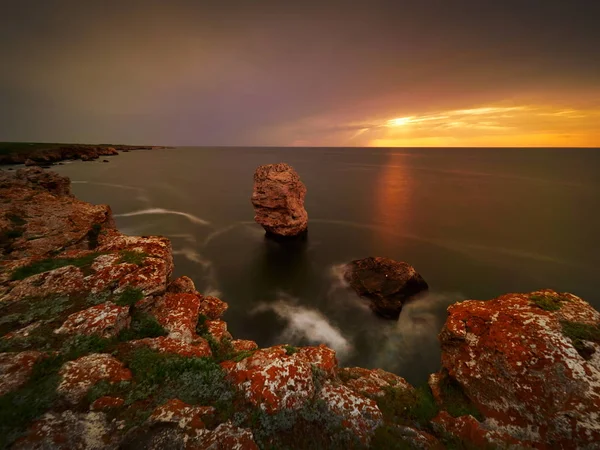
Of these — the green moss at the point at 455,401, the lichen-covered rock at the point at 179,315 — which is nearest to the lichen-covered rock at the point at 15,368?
the lichen-covered rock at the point at 179,315

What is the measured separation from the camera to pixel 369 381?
7422 mm

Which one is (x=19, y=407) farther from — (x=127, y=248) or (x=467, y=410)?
(x=467, y=410)

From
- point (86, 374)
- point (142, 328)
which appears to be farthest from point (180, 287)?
point (86, 374)

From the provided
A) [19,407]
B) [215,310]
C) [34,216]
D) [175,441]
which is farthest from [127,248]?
[175,441]

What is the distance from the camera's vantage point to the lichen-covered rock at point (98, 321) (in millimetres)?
6609

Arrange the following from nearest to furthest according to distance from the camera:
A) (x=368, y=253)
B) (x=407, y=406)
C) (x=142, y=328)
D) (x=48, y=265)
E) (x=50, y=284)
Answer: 1. (x=407, y=406)
2. (x=142, y=328)
3. (x=50, y=284)
4. (x=48, y=265)
5. (x=368, y=253)

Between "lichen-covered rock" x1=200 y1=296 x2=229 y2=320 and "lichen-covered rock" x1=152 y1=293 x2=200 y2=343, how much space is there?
118 centimetres

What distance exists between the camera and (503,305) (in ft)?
25.5

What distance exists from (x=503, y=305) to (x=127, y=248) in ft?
45.0

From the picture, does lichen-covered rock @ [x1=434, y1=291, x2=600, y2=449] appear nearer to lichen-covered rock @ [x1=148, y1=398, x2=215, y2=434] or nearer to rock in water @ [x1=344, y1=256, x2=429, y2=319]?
lichen-covered rock @ [x1=148, y1=398, x2=215, y2=434]

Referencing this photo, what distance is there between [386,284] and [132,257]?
16273 millimetres

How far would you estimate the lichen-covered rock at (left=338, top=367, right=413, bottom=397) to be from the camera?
6.93 metres

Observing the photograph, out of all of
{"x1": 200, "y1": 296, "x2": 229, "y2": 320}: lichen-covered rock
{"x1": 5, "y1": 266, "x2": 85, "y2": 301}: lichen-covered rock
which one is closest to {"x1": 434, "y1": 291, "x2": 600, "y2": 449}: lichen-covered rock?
{"x1": 200, "y1": 296, "x2": 229, "y2": 320}: lichen-covered rock

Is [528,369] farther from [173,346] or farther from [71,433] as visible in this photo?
[71,433]
